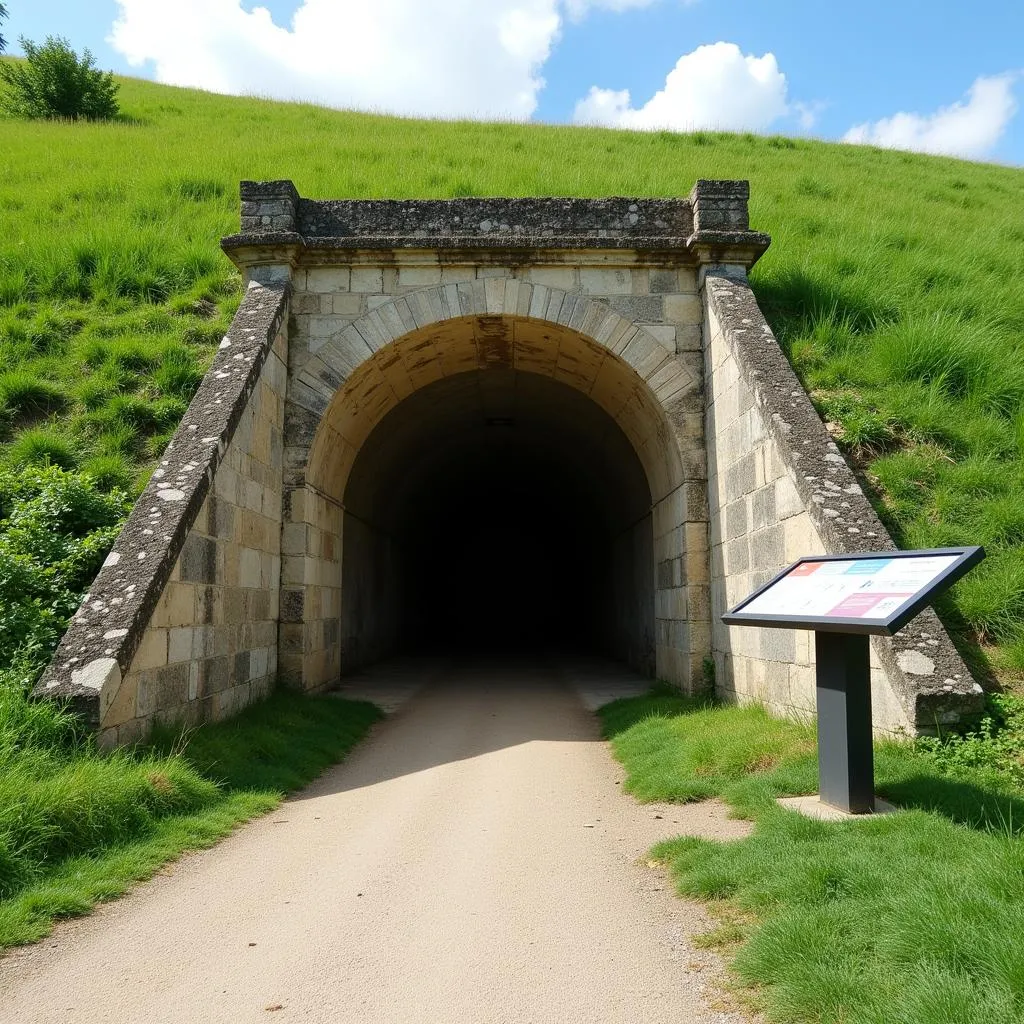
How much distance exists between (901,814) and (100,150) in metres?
18.1

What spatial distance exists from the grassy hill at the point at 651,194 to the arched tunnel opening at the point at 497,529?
3047 mm

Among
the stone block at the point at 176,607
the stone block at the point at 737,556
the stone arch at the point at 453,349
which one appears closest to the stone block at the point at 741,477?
the stone block at the point at 737,556

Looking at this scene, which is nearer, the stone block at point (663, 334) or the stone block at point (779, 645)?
the stone block at point (779, 645)

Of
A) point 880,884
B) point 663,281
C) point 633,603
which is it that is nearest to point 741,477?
point 663,281

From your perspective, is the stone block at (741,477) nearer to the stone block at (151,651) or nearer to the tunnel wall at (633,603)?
the tunnel wall at (633,603)

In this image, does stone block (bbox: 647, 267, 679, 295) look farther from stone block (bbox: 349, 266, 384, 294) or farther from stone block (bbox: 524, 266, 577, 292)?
stone block (bbox: 349, 266, 384, 294)

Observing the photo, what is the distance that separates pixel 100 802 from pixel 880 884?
364cm

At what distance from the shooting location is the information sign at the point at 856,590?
349cm

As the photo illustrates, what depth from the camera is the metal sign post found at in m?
3.65

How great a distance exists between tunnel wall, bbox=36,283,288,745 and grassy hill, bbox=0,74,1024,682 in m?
1.13

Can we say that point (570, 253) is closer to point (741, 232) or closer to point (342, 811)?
point (741, 232)

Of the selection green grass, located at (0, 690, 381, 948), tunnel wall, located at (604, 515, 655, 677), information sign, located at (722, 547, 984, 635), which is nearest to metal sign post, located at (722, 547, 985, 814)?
information sign, located at (722, 547, 984, 635)

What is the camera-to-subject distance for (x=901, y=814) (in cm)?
375

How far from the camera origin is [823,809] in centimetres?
411
